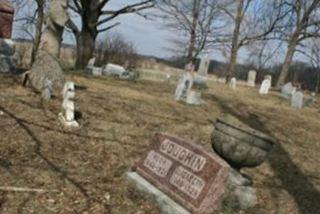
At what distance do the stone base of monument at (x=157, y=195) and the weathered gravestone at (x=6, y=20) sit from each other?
7.19 meters

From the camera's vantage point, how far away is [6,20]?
13.4 m

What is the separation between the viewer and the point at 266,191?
29.1ft

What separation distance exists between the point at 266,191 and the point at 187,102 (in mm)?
6146

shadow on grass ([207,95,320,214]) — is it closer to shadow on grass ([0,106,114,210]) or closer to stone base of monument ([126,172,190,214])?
stone base of monument ([126,172,190,214])

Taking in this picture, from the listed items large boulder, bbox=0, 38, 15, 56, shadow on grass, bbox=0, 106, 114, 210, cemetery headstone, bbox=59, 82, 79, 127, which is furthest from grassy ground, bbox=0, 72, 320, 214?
large boulder, bbox=0, 38, 15, 56

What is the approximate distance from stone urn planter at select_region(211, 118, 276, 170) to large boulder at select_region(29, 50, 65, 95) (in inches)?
177

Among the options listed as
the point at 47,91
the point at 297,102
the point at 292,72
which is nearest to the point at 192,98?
the point at 47,91

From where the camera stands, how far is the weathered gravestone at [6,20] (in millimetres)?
13367

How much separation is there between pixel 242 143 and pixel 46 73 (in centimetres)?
507

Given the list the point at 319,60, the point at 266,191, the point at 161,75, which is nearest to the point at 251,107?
the point at 266,191

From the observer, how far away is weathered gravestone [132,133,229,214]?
260 inches

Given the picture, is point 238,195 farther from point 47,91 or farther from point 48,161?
point 47,91

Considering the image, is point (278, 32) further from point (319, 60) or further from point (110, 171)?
point (110, 171)

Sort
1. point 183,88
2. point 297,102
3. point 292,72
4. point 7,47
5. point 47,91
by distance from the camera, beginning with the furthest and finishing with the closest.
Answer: point 292,72
point 297,102
point 183,88
point 7,47
point 47,91
